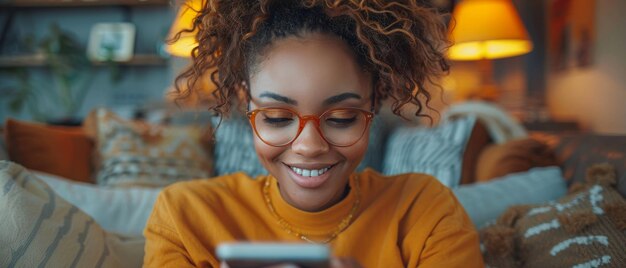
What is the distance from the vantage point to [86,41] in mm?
4652

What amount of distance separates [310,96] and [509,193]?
0.87m

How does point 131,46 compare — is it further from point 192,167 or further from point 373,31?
point 373,31

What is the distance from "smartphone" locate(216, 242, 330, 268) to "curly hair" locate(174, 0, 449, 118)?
0.47m

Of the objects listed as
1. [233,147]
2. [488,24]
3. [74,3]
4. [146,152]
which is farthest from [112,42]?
[488,24]

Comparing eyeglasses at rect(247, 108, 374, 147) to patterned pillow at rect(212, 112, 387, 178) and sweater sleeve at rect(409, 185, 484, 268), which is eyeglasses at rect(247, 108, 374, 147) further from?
patterned pillow at rect(212, 112, 387, 178)

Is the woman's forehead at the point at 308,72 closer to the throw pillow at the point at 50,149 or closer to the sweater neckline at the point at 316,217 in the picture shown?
the sweater neckline at the point at 316,217

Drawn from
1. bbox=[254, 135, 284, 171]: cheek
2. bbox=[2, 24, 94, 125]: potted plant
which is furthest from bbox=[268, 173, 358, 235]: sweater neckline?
bbox=[2, 24, 94, 125]: potted plant

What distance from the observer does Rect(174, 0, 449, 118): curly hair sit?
36.0 inches

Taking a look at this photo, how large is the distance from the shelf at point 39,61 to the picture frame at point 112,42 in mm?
80

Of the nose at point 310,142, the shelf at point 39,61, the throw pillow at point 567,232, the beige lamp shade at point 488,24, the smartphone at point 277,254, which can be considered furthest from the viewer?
the shelf at point 39,61

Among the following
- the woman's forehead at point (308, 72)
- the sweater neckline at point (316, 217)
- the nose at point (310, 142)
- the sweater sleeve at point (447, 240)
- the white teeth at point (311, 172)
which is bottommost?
the sweater sleeve at point (447, 240)

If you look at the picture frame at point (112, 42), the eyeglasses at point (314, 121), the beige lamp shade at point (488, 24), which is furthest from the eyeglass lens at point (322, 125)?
the picture frame at point (112, 42)

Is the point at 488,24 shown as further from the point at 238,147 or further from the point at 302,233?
the point at 302,233

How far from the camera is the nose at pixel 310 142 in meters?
0.87
